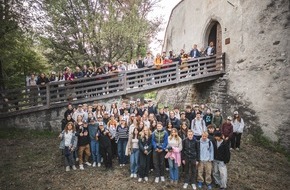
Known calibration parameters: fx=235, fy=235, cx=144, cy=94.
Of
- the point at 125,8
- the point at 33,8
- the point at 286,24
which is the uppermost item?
the point at 125,8

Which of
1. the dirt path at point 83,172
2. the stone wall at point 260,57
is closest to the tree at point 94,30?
the stone wall at point 260,57

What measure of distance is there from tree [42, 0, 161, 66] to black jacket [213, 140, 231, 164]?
29.7 ft

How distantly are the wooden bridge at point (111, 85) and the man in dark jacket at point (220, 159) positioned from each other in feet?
17.9

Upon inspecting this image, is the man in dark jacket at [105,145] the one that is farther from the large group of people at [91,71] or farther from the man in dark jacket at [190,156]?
the large group of people at [91,71]

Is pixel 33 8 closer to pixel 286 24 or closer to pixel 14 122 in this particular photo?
pixel 14 122

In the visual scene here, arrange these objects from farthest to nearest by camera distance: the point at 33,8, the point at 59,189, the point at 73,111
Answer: the point at 33,8 → the point at 73,111 → the point at 59,189

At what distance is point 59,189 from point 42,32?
810 centimetres

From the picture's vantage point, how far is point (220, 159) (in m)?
6.53

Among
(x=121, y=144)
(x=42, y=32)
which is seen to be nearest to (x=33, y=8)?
(x=42, y=32)

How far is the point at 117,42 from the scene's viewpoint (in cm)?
1416

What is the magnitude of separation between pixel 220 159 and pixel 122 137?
9.88ft

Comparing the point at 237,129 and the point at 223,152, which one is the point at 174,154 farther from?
the point at 237,129

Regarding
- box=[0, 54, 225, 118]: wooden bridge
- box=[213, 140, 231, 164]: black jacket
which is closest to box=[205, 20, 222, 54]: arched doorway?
box=[0, 54, 225, 118]: wooden bridge

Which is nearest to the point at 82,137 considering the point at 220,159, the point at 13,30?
the point at 220,159
